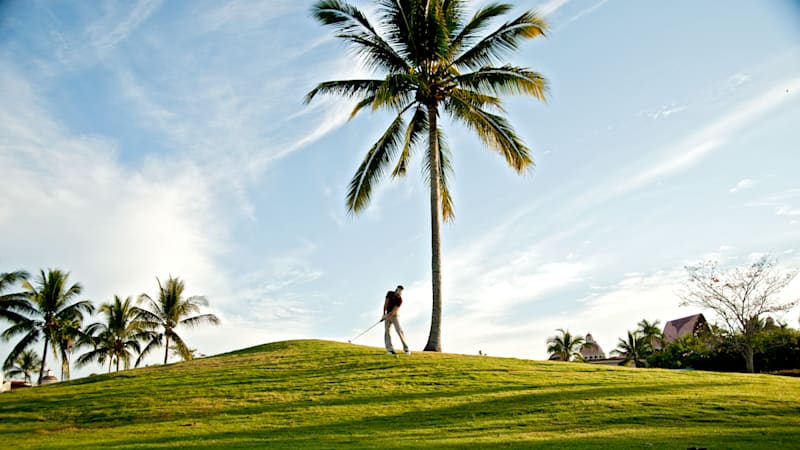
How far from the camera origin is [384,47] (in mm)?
23844

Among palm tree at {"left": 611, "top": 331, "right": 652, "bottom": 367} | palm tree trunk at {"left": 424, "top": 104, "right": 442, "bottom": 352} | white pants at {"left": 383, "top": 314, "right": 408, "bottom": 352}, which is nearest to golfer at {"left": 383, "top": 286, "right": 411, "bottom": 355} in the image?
white pants at {"left": 383, "top": 314, "right": 408, "bottom": 352}

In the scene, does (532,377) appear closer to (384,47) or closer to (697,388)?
(697,388)

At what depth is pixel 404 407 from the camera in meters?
13.0

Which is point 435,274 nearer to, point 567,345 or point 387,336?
point 387,336

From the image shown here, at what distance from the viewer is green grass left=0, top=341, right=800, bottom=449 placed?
387 inches

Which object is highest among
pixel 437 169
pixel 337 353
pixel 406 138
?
pixel 406 138

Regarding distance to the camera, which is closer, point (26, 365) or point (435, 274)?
point (435, 274)

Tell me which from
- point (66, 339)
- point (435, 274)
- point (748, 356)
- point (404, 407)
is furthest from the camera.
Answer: point (66, 339)

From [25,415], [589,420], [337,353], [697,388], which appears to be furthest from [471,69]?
[25,415]

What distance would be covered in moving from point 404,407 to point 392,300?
5469mm

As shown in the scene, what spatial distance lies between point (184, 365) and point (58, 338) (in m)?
28.1

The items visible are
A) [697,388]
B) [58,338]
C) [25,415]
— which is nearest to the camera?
[697,388]

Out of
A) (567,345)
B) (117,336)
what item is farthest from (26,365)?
(567,345)

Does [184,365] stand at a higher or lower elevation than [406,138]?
lower
